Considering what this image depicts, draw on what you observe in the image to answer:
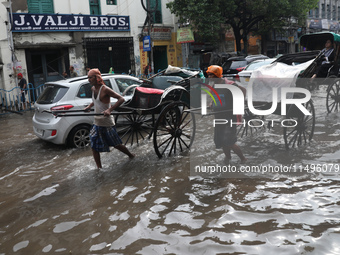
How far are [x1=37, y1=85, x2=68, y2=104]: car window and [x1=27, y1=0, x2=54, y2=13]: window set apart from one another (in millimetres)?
11344

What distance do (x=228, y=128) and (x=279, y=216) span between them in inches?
80.6

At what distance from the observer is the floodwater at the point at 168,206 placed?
376 centimetres

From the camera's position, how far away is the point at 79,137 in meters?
8.14

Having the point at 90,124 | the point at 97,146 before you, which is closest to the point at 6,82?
the point at 90,124

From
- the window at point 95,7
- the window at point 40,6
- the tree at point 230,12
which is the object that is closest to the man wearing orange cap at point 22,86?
the window at point 40,6

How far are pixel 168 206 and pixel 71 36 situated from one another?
16448 millimetres

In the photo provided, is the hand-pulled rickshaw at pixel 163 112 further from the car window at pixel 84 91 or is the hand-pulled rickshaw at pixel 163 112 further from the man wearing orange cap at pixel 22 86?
the man wearing orange cap at pixel 22 86

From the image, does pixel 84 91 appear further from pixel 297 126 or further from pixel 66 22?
pixel 66 22

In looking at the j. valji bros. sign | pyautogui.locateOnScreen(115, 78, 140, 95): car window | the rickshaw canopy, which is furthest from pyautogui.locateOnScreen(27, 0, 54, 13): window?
the rickshaw canopy

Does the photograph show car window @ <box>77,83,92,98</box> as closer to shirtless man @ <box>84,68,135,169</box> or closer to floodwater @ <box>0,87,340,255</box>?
floodwater @ <box>0,87,340,255</box>

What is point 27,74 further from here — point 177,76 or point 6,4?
point 177,76

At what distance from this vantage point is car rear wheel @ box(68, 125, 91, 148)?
26.4ft

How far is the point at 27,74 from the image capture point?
17.8m

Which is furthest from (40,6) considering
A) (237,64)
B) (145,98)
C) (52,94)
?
(145,98)
